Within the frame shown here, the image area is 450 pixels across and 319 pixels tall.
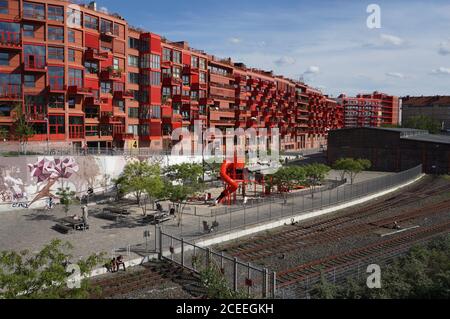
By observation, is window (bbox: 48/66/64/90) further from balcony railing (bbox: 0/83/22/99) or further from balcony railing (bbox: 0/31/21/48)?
balcony railing (bbox: 0/31/21/48)

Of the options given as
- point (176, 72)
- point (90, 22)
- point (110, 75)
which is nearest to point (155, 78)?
point (176, 72)

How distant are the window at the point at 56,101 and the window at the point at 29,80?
7.45 feet

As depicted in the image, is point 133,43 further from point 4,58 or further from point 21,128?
point 21,128

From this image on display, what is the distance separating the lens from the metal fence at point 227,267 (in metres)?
21.6

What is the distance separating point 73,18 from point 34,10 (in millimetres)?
4621

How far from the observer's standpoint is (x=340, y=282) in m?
23.1

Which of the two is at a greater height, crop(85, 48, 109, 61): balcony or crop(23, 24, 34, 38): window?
crop(23, 24, 34, 38): window

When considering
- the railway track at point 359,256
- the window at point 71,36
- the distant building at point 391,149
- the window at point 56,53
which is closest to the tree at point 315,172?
the railway track at point 359,256

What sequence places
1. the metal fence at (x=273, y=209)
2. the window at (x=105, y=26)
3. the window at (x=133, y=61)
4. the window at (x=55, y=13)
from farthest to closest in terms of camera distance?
the window at (x=133, y=61) → the window at (x=105, y=26) → the window at (x=55, y=13) → the metal fence at (x=273, y=209)

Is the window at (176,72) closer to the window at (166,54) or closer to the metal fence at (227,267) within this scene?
the window at (166,54)

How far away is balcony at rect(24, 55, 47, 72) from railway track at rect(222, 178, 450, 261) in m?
32.8

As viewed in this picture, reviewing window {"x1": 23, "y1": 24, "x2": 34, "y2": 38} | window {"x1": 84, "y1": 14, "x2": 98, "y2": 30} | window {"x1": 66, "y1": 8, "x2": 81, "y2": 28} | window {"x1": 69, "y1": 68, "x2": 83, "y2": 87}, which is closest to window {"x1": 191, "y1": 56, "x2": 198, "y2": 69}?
window {"x1": 84, "y1": 14, "x2": 98, "y2": 30}

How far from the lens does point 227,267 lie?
27.0m

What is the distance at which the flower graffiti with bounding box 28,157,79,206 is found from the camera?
42.0 meters
